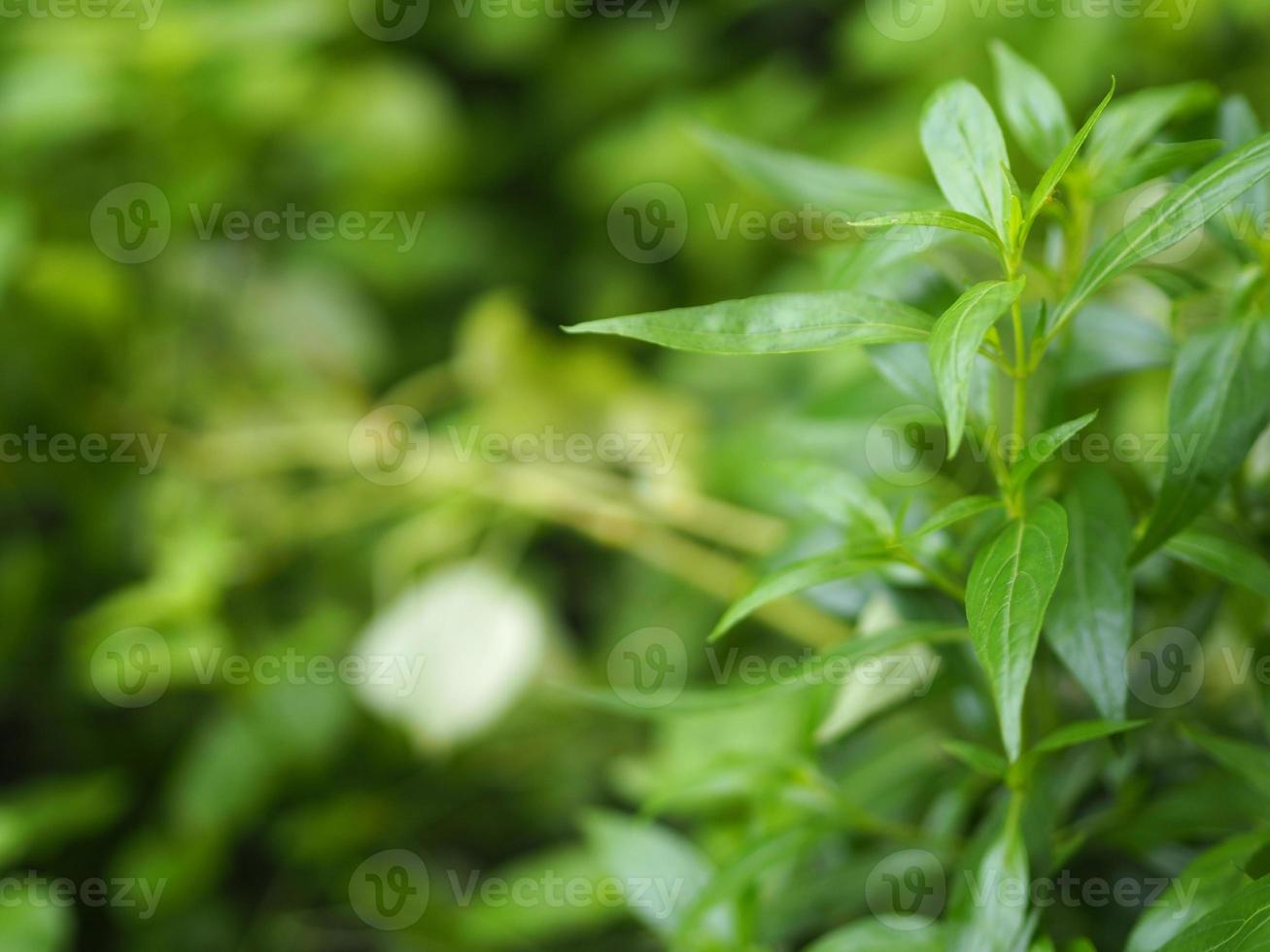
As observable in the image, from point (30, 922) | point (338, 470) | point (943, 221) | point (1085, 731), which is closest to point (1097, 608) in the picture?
point (1085, 731)

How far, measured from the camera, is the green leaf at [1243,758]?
1.42ft

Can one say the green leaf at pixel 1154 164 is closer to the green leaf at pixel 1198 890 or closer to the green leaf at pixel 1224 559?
the green leaf at pixel 1224 559

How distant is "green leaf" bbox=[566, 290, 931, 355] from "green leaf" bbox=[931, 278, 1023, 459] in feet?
0.10

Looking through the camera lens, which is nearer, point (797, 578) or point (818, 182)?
point (797, 578)

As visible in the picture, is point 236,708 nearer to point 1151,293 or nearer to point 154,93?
point 154,93

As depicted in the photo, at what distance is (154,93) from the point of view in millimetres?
1201

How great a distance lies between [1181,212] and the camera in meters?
0.37

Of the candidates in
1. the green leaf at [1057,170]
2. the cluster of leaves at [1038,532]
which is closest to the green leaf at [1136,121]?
the cluster of leaves at [1038,532]

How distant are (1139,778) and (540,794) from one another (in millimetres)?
758

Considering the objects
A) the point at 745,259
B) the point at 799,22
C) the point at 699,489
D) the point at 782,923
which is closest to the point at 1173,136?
the point at 782,923

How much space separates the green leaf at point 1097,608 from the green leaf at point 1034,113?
0.15 meters

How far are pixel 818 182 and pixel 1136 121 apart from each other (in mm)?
136

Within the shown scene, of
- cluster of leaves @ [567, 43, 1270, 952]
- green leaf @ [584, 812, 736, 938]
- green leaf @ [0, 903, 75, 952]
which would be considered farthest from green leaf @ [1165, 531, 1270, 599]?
green leaf @ [0, 903, 75, 952]

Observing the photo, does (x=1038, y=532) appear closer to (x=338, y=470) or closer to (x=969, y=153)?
(x=969, y=153)
